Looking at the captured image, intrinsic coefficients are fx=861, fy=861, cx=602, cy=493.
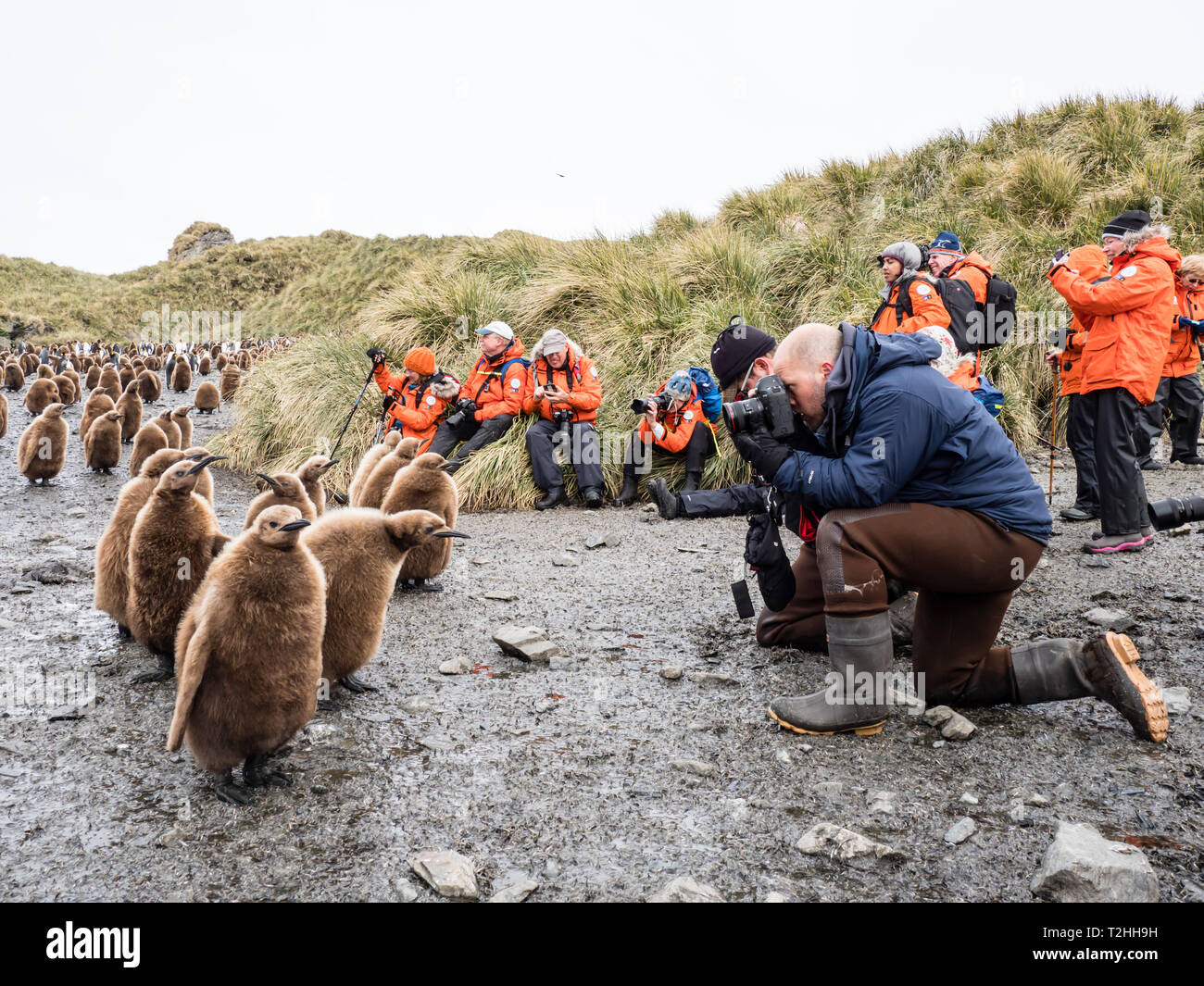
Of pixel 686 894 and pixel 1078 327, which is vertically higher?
pixel 1078 327

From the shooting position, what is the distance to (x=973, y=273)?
18.9 feet

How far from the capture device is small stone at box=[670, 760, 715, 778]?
8.99 ft

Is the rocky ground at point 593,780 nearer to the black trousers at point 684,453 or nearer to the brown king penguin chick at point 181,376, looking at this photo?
the black trousers at point 684,453

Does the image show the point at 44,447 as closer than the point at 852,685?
No

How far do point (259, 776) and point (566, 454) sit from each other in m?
5.46

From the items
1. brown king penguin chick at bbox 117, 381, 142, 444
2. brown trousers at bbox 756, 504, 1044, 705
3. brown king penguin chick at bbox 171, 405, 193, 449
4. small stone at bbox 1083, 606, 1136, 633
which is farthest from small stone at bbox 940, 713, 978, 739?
brown king penguin chick at bbox 117, 381, 142, 444

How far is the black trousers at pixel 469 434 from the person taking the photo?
8156 millimetres

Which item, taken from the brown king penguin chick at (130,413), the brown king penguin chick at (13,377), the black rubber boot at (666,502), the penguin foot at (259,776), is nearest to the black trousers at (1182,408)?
the black rubber boot at (666,502)

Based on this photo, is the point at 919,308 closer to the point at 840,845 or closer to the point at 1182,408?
the point at 840,845

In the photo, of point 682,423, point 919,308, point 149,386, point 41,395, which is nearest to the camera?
point 919,308

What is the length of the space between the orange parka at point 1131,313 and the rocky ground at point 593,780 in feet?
4.54

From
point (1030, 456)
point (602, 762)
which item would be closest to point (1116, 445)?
point (1030, 456)

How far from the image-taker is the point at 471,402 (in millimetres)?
8273

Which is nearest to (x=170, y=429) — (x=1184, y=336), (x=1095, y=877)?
(x=1095, y=877)
